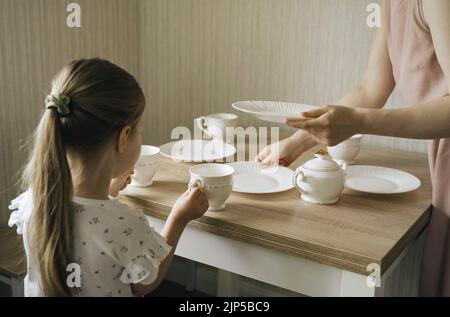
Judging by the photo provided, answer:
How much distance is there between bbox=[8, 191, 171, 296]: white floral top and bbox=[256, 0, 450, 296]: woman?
396 mm

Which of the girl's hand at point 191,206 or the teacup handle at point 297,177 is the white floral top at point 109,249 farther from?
the teacup handle at point 297,177

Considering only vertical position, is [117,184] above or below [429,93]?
below

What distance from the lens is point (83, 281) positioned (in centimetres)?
94

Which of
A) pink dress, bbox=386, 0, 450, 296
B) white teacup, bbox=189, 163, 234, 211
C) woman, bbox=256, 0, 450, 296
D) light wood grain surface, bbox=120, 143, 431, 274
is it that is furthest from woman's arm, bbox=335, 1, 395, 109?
white teacup, bbox=189, 163, 234, 211

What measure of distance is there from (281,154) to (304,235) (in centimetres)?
44

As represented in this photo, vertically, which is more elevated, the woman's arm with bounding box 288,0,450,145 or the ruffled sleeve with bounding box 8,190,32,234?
the woman's arm with bounding box 288,0,450,145

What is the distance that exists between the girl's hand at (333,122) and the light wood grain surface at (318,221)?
16 centimetres

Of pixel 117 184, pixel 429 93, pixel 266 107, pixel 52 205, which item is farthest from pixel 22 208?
pixel 429 93

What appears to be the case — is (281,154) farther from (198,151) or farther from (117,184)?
(117,184)

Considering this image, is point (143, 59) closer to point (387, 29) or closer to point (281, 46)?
point (281, 46)

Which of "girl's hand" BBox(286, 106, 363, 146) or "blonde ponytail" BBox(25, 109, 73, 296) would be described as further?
"girl's hand" BBox(286, 106, 363, 146)

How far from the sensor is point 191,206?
106cm

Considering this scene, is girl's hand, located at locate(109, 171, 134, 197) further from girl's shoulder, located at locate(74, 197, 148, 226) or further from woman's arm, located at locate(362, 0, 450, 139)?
woman's arm, located at locate(362, 0, 450, 139)

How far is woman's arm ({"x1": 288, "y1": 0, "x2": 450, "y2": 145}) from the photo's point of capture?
107 cm
